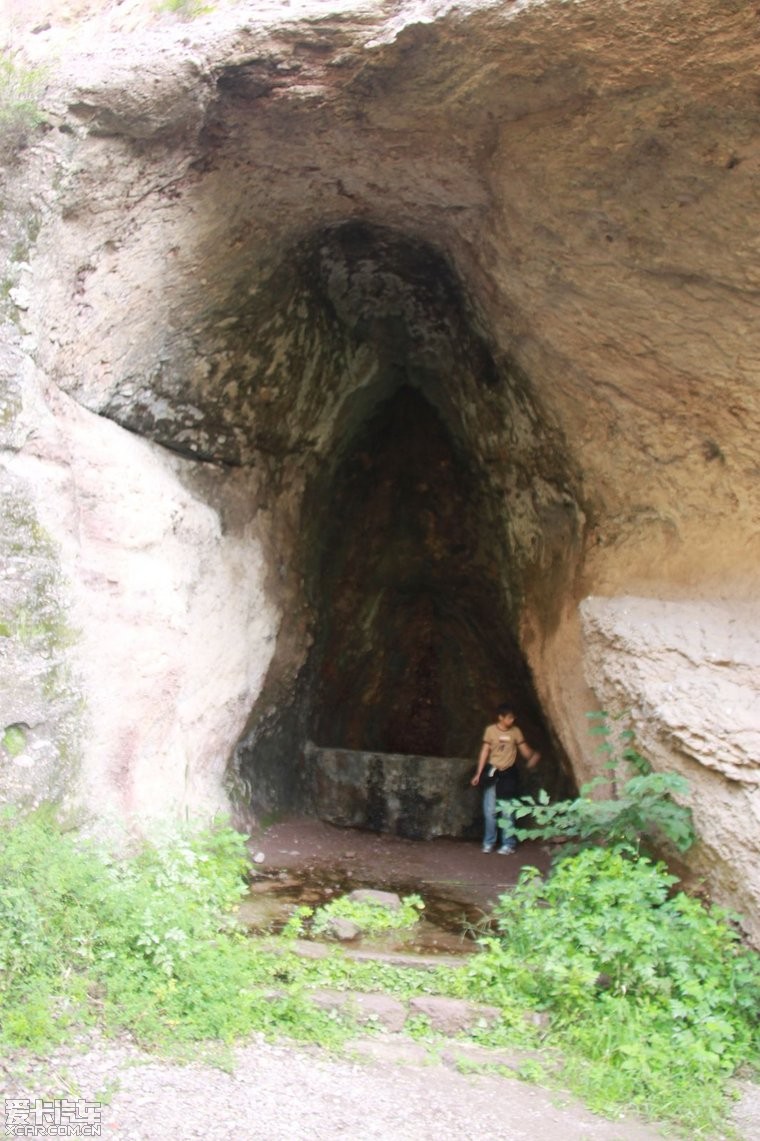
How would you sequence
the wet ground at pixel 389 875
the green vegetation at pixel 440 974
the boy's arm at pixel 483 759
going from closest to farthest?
the green vegetation at pixel 440 974
the wet ground at pixel 389 875
the boy's arm at pixel 483 759

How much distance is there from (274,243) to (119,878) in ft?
12.3

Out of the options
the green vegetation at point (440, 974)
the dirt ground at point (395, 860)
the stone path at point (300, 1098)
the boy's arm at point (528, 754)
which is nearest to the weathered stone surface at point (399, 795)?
the dirt ground at point (395, 860)

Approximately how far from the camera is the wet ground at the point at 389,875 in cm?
502

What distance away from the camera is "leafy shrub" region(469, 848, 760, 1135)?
3529mm

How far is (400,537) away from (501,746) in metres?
2.53

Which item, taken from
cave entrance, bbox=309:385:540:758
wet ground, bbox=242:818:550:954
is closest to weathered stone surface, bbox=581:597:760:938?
wet ground, bbox=242:818:550:954

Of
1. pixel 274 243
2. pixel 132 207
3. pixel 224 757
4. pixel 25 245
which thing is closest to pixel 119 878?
pixel 224 757

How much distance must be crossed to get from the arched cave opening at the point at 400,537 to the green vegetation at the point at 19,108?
1.95m

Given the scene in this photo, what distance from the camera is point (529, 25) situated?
4258 millimetres

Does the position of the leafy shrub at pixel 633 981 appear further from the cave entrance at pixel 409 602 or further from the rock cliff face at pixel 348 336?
the cave entrance at pixel 409 602

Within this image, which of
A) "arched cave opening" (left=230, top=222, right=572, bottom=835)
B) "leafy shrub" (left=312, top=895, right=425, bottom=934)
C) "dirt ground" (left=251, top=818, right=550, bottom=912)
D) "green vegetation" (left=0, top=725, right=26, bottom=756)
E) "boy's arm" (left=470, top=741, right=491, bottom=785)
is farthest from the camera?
"boy's arm" (left=470, top=741, right=491, bottom=785)

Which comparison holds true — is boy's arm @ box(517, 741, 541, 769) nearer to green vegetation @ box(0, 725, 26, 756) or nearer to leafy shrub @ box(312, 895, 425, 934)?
leafy shrub @ box(312, 895, 425, 934)

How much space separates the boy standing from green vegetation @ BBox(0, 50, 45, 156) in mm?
5000

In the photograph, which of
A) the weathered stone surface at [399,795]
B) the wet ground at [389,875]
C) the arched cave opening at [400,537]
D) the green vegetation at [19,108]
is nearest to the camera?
the green vegetation at [19,108]
